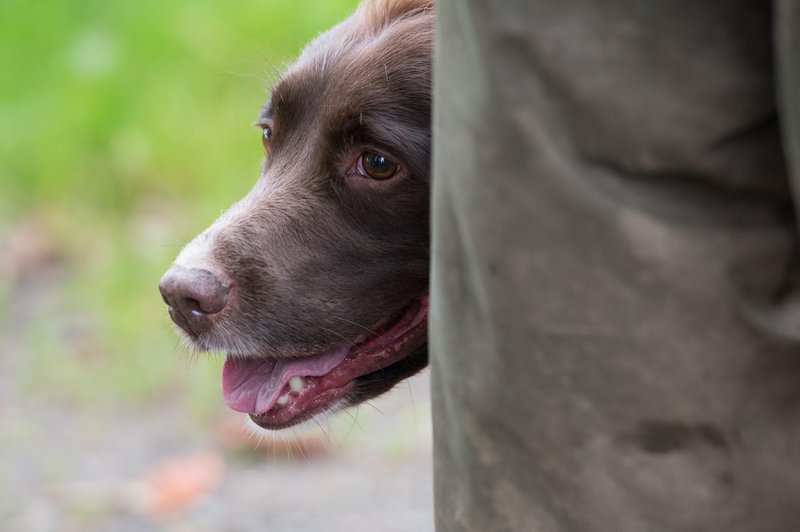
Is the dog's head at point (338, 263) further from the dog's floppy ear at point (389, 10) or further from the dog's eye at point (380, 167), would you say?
the dog's floppy ear at point (389, 10)

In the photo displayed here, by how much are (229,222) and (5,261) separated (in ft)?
16.0

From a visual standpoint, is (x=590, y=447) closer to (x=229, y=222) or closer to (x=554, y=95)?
(x=554, y=95)

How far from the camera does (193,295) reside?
2.95m

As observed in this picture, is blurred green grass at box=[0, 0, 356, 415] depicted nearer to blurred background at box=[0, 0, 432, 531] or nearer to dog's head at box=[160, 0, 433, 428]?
blurred background at box=[0, 0, 432, 531]

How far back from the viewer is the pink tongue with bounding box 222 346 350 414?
3098 millimetres

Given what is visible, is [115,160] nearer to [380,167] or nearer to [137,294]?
[137,294]

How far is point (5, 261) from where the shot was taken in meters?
7.54

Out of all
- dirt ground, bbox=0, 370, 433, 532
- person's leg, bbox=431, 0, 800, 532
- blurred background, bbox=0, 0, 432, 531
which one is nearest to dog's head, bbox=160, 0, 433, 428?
blurred background, bbox=0, 0, 432, 531

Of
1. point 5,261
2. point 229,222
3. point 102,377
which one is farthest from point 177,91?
point 229,222

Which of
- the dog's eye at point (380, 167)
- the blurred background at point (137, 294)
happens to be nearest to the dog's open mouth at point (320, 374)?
the dog's eye at point (380, 167)

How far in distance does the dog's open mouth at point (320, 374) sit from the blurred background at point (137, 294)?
0.99 m

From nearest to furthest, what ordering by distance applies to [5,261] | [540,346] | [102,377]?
[540,346]
[102,377]
[5,261]

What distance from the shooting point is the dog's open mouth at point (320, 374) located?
3.07 m

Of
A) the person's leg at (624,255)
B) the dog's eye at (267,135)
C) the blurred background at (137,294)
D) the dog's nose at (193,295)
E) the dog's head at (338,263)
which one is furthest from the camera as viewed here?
the blurred background at (137,294)
